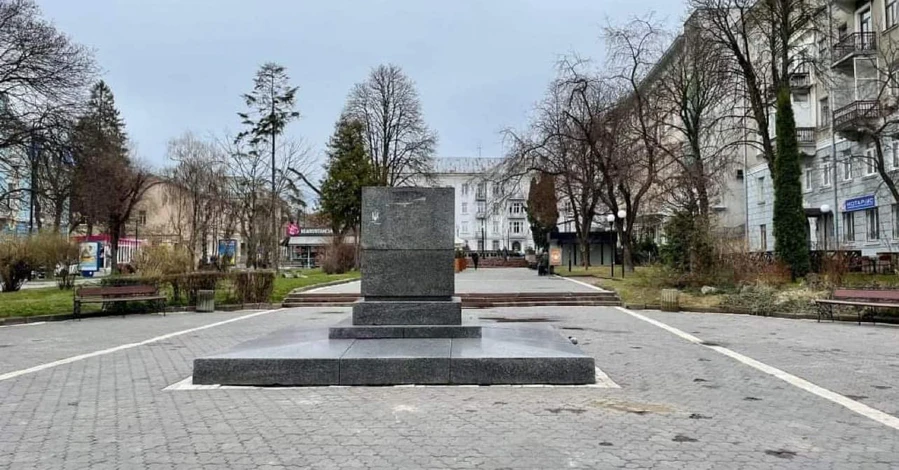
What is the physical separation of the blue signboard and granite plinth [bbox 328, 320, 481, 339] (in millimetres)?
29253

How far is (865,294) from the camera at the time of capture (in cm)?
1692

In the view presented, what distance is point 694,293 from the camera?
2250 cm

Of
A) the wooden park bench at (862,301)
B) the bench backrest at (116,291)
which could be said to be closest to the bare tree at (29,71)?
the bench backrest at (116,291)

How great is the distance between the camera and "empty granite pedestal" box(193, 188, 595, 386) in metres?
8.48

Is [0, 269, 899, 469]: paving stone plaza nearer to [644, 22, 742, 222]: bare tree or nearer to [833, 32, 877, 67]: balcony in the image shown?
[644, 22, 742, 222]: bare tree

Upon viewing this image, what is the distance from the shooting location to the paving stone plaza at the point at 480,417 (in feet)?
17.8

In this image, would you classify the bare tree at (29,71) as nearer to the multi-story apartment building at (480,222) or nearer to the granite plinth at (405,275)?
the granite plinth at (405,275)

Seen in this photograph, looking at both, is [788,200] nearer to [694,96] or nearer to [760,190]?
[694,96]

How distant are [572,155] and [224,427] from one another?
115ft

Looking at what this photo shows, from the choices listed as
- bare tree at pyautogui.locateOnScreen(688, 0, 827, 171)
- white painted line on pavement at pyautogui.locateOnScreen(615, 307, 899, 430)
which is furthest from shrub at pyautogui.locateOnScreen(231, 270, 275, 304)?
bare tree at pyautogui.locateOnScreen(688, 0, 827, 171)

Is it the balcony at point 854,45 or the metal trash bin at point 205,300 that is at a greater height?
the balcony at point 854,45

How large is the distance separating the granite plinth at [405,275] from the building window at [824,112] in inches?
1348

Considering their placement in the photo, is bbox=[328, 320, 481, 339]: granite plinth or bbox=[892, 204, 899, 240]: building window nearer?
bbox=[328, 320, 481, 339]: granite plinth

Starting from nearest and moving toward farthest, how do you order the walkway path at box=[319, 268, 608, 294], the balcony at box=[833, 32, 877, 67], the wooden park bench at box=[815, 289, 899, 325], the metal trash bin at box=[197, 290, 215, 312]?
the wooden park bench at box=[815, 289, 899, 325], the metal trash bin at box=[197, 290, 215, 312], the walkway path at box=[319, 268, 608, 294], the balcony at box=[833, 32, 877, 67]
